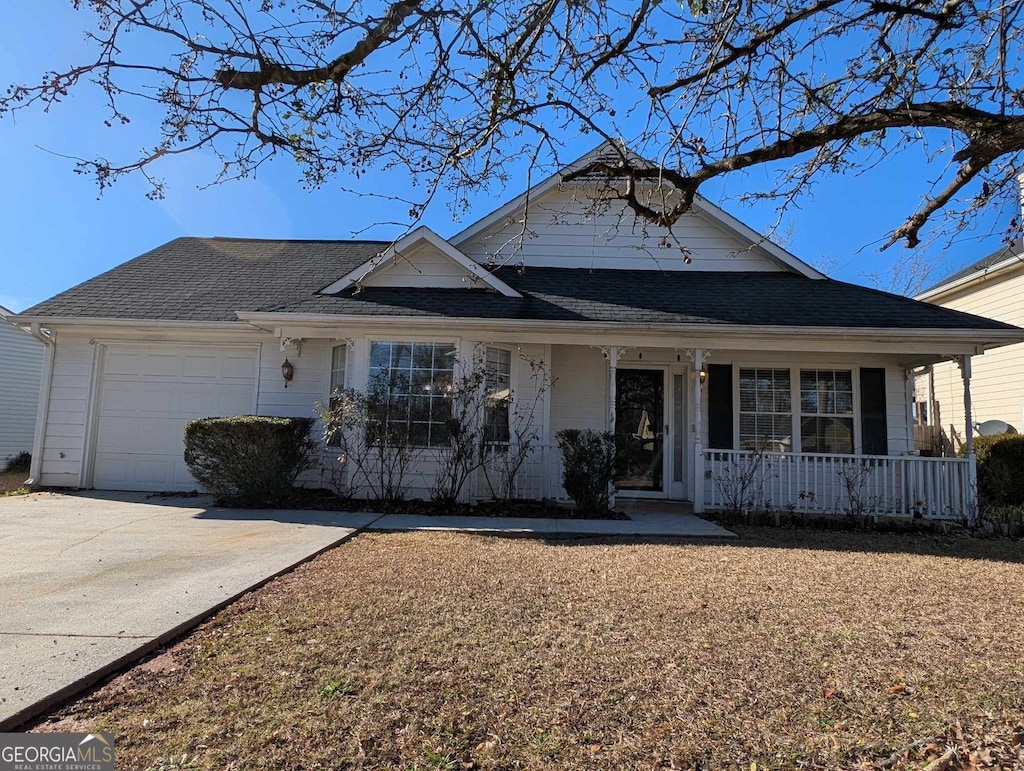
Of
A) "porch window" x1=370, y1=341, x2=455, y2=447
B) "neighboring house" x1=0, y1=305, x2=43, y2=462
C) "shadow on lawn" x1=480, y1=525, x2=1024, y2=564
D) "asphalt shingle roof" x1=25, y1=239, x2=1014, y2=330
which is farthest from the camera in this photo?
"neighboring house" x1=0, y1=305, x2=43, y2=462

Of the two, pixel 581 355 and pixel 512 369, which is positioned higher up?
pixel 581 355

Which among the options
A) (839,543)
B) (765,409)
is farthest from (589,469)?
(765,409)

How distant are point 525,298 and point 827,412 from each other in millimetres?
5439

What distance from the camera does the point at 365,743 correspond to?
2.33m

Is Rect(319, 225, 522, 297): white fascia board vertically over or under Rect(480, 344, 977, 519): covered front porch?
over

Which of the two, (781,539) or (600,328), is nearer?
(781,539)

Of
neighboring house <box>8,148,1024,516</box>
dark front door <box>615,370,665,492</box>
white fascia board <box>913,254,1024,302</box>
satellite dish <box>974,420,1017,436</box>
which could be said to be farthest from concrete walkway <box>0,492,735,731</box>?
white fascia board <box>913,254,1024,302</box>

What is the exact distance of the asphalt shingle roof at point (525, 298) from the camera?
850 cm

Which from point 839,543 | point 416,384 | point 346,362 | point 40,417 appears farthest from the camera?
point 40,417

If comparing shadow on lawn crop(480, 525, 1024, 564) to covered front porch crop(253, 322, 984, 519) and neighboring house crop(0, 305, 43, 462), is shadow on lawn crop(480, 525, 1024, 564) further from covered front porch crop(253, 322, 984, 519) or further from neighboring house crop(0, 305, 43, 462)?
neighboring house crop(0, 305, 43, 462)

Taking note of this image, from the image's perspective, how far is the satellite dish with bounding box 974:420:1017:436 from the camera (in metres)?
12.0

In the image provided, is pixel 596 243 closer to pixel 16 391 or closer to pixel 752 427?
pixel 752 427

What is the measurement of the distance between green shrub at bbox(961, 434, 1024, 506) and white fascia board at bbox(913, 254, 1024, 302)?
3.50 meters

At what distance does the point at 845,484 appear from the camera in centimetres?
832
